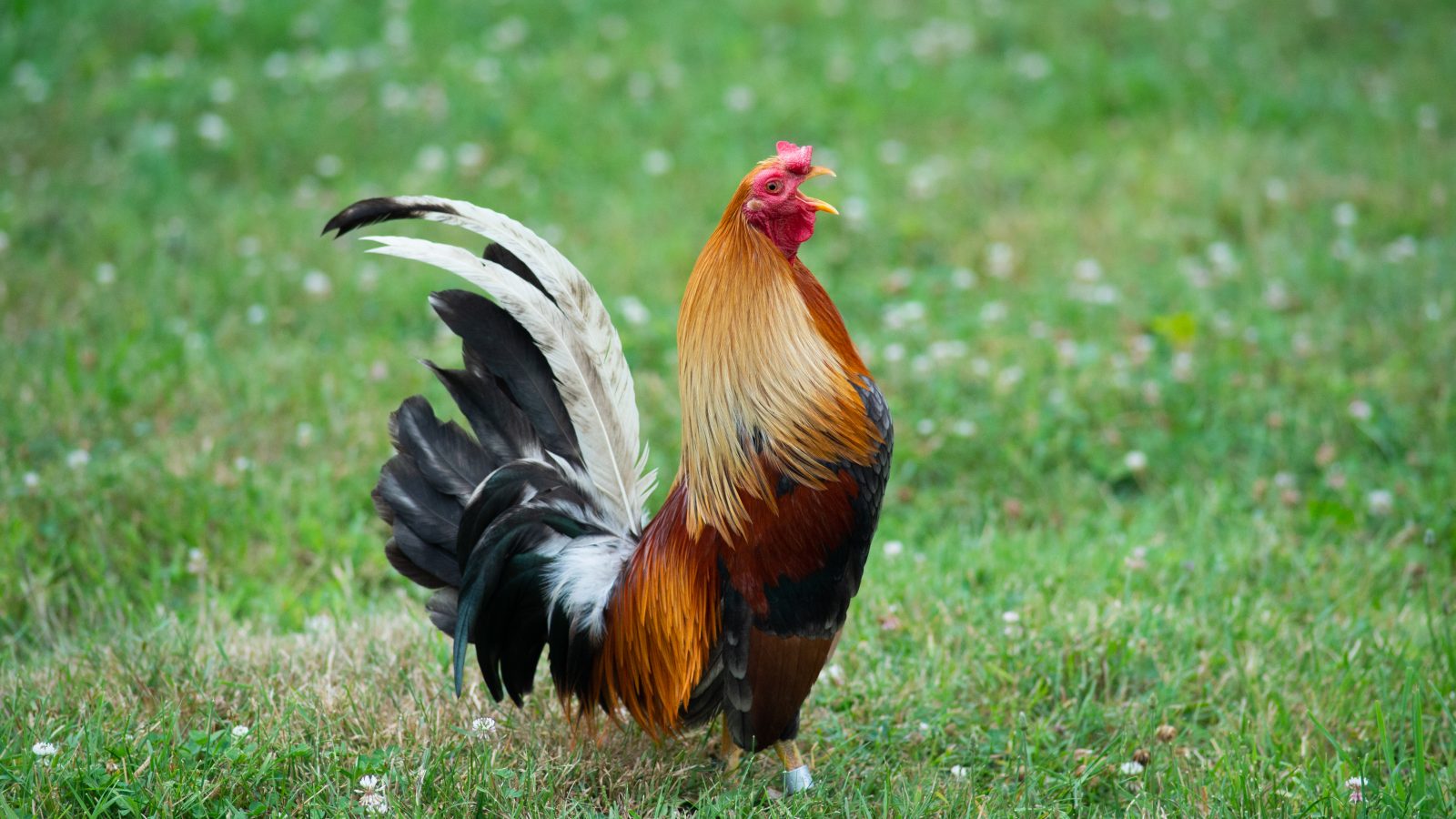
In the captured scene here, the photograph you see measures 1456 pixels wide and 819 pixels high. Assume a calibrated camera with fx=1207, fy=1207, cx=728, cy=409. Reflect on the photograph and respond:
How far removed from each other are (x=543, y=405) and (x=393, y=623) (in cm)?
113

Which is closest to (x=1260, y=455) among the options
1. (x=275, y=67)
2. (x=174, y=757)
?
(x=174, y=757)

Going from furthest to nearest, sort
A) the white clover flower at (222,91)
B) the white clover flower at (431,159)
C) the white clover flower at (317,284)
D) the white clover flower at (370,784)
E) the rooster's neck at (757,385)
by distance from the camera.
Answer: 1. the white clover flower at (222,91)
2. the white clover flower at (431,159)
3. the white clover flower at (317,284)
4. the white clover flower at (370,784)
5. the rooster's neck at (757,385)

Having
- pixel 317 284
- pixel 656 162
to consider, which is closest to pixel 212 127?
pixel 317 284

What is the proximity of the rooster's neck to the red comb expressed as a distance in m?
0.16

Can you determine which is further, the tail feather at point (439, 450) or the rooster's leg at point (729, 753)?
the rooster's leg at point (729, 753)

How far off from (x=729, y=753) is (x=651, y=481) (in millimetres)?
706

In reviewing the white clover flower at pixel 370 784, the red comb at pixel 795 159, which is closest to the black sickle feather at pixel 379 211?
the red comb at pixel 795 159

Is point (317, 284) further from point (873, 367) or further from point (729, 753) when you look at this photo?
point (729, 753)

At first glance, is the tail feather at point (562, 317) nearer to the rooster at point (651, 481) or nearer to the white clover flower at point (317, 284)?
the rooster at point (651, 481)

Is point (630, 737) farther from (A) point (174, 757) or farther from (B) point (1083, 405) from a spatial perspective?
(B) point (1083, 405)

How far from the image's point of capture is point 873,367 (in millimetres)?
5082

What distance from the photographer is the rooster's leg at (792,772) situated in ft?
9.36

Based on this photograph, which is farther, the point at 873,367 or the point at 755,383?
the point at 873,367

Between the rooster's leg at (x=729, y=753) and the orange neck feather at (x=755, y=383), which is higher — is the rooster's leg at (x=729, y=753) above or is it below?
below
